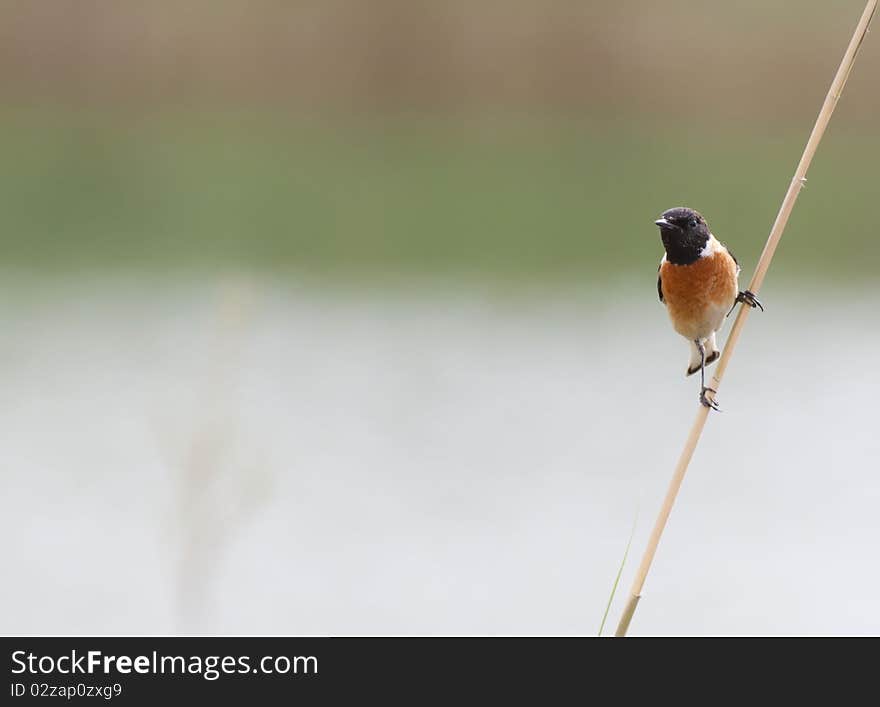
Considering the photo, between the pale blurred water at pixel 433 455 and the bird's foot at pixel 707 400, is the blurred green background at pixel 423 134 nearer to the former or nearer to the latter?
the pale blurred water at pixel 433 455

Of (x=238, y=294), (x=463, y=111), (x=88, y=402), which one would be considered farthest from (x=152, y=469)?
(x=463, y=111)

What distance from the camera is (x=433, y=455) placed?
6.98 metres

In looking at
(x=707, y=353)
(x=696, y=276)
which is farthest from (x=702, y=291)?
(x=707, y=353)

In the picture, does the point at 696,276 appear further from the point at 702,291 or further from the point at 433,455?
the point at 433,455

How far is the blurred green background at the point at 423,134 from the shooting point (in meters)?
10.5

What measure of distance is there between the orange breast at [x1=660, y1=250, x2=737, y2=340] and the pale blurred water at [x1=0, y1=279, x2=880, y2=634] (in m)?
1.06

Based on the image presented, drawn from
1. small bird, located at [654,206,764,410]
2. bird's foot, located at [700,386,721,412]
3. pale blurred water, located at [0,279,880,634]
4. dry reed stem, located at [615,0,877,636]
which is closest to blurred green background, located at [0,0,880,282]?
pale blurred water, located at [0,279,880,634]

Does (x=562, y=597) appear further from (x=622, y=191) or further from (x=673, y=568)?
(x=622, y=191)

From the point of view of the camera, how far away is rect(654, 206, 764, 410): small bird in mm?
3184

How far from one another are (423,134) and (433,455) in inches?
250

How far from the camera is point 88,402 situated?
24.2ft

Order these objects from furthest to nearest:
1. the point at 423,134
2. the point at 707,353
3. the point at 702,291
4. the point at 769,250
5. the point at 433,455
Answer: the point at 423,134 < the point at 433,455 < the point at 707,353 < the point at 702,291 < the point at 769,250

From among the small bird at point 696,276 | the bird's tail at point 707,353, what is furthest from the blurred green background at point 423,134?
the small bird at point 696,276

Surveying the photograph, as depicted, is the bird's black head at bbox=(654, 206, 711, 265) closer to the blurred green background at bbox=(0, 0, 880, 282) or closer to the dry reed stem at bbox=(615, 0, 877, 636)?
the dry reed stem at bbox=(615, 0, 877, 636)
